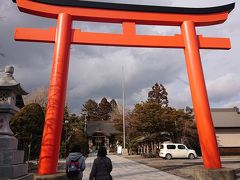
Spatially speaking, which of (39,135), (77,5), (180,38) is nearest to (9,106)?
(77,5)

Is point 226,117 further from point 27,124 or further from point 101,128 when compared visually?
point 101,128

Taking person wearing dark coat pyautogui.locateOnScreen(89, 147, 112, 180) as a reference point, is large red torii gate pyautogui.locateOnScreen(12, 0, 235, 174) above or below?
above

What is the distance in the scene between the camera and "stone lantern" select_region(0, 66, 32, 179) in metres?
7.95

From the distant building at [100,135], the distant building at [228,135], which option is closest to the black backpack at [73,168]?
the distant building at [228,135]

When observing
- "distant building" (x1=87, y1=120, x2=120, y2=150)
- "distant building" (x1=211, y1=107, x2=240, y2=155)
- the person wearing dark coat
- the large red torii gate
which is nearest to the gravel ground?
the large red torii gate

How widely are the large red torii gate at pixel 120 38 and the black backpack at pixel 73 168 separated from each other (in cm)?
225

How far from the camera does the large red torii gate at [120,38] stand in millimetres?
8086

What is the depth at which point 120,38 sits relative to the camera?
31.3 ft

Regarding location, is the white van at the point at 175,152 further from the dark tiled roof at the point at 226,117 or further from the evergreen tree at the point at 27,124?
the evergreen tree at the point at 27,124

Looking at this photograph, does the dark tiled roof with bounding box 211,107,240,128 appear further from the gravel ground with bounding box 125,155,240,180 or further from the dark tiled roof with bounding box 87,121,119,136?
the dark tiled roof with bounding box 87,121,119,136

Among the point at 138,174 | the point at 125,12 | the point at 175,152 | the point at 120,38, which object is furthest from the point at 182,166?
the point at 125,12

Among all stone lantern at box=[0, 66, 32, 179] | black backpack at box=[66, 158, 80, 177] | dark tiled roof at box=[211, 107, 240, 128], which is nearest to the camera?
black backpack at box=[66, 158, 80, 177]

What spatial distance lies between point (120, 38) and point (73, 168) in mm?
5499

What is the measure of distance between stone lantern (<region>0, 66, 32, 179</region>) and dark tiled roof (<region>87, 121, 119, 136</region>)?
4862 cm
